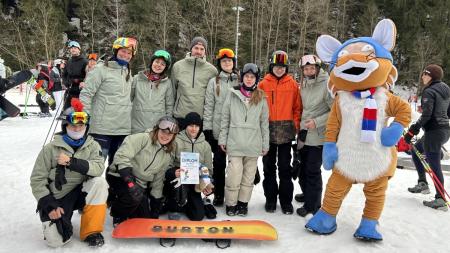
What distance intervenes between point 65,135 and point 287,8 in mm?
30459

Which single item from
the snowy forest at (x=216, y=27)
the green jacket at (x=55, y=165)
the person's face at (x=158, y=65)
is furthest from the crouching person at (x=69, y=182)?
the snowy forest at (x=216, y=27)

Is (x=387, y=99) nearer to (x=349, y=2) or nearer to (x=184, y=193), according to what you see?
(x=184, y=193)

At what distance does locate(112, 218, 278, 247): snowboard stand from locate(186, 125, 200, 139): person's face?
0.97 metres

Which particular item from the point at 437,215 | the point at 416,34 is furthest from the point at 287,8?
the point at 437,215

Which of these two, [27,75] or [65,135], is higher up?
[27,75]

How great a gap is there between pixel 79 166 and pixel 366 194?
2.80 metres

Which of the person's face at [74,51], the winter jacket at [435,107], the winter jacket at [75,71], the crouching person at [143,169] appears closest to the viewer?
the crouching person at [143,169]

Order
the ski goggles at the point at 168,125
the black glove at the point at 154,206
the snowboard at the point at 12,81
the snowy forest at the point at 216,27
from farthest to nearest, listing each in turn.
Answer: the snowy forest at the point at 216,27
the black glove at the point at 154,206
the ski goggles at the point at 168,125
the snowboard at the point at 12,81

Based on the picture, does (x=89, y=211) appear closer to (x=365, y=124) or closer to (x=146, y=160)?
(x=146, y=160)

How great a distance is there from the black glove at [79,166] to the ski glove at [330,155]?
231 cm

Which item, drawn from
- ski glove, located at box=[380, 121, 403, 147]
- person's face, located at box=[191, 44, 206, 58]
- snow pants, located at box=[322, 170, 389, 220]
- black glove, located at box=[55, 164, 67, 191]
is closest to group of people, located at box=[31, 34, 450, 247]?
person's face, located at box=[191, 44, 206, 58]

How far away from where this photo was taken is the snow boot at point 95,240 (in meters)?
3.33

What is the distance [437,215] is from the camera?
4.56 m

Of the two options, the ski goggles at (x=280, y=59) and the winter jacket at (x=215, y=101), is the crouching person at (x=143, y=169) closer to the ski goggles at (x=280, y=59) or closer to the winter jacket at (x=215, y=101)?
the winter jacket at (x=215, y=101)
